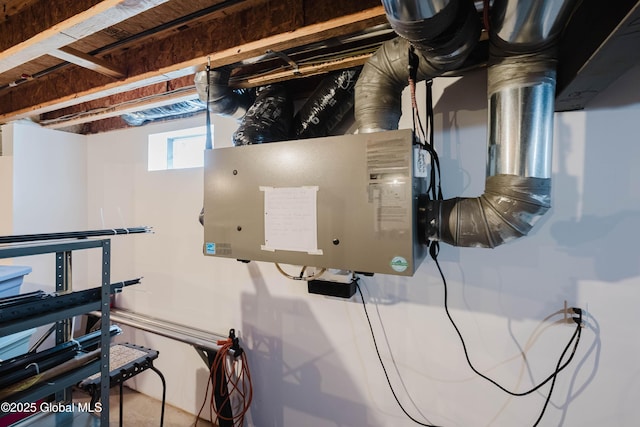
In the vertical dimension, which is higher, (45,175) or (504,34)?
(504,34)

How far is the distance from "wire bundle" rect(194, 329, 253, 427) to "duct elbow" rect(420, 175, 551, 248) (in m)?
1.50

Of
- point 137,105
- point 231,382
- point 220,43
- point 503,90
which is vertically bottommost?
point 231,382

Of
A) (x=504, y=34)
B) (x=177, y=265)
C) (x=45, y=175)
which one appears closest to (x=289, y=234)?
(x=504, y=34)

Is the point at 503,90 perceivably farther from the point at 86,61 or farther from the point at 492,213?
the point at 86,61

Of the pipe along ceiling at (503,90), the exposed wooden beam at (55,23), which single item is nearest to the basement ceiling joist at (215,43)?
the exposed wooden beam at (55,23)

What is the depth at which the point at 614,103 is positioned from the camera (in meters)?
1.05

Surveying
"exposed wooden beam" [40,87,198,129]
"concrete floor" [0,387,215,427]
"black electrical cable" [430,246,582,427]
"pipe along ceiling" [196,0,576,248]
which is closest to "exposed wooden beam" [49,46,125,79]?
"exposed wooden beam" [40,87,198,129]

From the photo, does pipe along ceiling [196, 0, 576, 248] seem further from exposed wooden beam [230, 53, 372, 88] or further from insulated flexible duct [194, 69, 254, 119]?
insulated flexible duct [194, 69, 254, 119]

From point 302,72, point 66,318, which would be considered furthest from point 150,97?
point 66,318

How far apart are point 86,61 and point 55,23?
0.25 meters

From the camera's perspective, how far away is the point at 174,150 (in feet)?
7.48

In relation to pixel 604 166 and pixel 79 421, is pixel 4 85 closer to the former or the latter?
pixel 79 421

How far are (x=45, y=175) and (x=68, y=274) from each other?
182 centimetres

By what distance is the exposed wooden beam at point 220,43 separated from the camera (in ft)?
3.54
